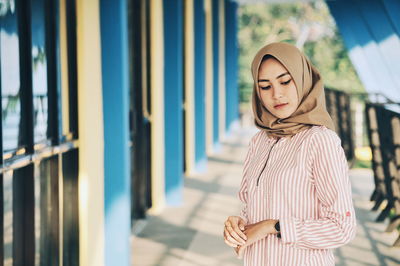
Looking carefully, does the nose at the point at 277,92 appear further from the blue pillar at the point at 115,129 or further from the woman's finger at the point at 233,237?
the blue pillar at the point at 115,129

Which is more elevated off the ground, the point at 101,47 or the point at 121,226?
the point at 101,47

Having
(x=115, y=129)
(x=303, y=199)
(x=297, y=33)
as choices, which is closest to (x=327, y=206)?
(x=303, y=199)

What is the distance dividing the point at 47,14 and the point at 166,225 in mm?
2766

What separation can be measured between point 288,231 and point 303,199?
0.10m

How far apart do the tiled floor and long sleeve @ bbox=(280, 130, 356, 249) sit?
2.89 meters

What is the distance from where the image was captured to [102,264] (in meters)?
3.88

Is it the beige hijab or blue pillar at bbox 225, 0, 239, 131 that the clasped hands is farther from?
blue pillar at bbox 225, 0, 239, 131

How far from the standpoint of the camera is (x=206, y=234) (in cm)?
527

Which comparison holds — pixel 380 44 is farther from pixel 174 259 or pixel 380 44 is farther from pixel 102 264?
pixel 102 264

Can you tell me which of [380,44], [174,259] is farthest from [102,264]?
[380,44]

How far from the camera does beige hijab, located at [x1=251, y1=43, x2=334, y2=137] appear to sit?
5.21 feet

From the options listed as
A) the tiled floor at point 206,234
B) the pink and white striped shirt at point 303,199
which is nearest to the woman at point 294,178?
the pink and white striped shirt at point 303,199

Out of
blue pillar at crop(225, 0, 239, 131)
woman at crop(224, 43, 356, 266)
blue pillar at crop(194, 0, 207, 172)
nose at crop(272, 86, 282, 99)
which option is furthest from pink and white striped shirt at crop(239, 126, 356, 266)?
blue pillar at crop(225, 0, 239, 131)

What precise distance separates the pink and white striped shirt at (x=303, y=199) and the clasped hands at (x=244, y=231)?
0.13ft
